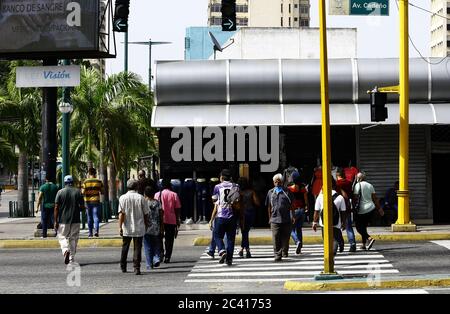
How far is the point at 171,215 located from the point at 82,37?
352 inches

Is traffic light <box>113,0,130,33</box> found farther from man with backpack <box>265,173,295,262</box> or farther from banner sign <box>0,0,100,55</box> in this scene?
man with backpack <box>265,173,295,262</box>

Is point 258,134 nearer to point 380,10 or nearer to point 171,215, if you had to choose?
point 380,10

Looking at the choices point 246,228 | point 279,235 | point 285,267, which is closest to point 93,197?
point 246,228

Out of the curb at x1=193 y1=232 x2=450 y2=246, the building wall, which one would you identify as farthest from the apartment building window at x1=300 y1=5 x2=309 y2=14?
the curb at x1=193 y1=232 x2=450 y2=246

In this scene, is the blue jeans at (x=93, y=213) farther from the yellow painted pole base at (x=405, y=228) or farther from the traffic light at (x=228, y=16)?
the yellow painted pole base at (x=405, y=228)

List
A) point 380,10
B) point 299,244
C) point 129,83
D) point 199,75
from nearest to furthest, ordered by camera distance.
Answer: point 299,244
point 380,10
point 199,75
point 129,83

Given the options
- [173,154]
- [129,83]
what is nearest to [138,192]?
[173,154]

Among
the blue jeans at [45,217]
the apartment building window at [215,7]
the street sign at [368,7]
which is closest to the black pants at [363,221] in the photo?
the street sign at [368,7]

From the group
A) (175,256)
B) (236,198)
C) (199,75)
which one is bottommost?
(175,256)

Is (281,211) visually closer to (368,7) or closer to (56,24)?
(368,7)

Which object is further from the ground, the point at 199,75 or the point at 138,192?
the point at 199,75

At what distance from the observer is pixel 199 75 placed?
2667 centimetres

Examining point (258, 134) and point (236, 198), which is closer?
point (236, 198)

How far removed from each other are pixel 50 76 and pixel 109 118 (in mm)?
10756
